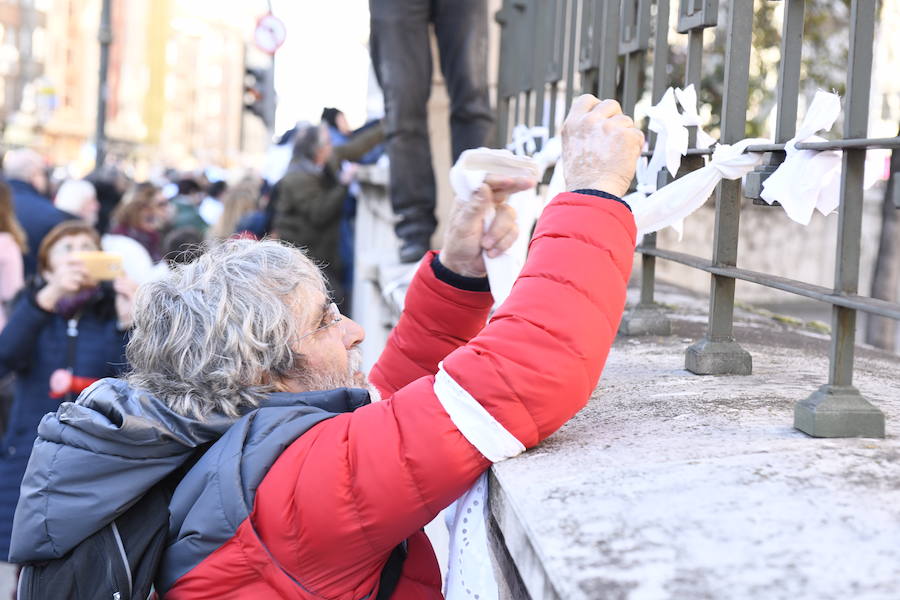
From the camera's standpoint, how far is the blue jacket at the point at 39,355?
4.39m

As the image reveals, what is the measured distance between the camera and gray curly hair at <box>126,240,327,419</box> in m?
1.92

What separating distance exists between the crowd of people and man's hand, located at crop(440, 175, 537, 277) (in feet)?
0.99

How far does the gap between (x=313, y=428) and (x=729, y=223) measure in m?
0.97

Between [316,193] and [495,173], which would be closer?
[495,173]

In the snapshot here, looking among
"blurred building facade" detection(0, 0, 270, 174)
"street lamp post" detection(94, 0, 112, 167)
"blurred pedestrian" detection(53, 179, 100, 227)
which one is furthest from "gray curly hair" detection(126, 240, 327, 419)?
"blurred building facade" detection(0, 0, 270, 174)

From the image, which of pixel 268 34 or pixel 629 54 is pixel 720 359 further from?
pixel 268 34

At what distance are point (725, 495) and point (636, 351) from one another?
132cm

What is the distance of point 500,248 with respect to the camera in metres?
2.42

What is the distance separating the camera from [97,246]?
516cm

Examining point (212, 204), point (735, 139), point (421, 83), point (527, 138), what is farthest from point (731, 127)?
point (212, 204)

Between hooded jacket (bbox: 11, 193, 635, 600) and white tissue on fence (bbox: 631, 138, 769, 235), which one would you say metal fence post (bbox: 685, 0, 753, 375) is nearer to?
white tissue on fence (bbox: 631, 138, 769, 235)

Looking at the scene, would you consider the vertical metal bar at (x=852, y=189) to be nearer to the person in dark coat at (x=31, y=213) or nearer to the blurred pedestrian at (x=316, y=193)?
the person in dark coat at (x=31, y=213)

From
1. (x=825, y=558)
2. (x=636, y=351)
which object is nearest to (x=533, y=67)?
(x=636, y=351)

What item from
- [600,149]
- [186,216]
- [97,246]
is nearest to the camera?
[600,149]
